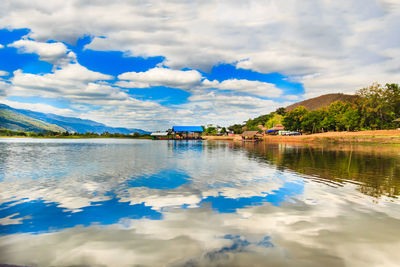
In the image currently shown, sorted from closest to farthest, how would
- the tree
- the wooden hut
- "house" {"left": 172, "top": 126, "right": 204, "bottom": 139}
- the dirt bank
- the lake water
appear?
the lake water
the dirt bank
the tree
the wooden hut
"house" {"left": 172, "top": 126, "right": 204, "bottom": 139}

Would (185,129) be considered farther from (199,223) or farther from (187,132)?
(199,223)

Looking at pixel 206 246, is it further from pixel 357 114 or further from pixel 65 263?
pixel 357 114

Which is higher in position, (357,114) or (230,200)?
(357,114)

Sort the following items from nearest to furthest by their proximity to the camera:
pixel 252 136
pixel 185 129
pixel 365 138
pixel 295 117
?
1. pixel 365 138
2. pixel 295 117
3. pixel 252 136
4. pixel 185 129

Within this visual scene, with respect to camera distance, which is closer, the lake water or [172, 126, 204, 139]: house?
the lake water

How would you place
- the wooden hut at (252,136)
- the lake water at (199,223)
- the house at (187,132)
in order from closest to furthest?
the lake water at (199,223) → the wooden hut at (252,136) → the house at (187,132)

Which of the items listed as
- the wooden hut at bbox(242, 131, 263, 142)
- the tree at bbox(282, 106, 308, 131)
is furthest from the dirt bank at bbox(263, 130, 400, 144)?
the wooden hut at bbox(242, 131, 263, 142)

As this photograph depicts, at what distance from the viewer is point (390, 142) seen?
2685 inches

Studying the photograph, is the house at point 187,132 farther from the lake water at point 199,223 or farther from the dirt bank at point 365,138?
the lake water at point 199,223

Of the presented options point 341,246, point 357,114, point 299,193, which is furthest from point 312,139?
point 341,246

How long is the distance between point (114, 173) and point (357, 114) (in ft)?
371

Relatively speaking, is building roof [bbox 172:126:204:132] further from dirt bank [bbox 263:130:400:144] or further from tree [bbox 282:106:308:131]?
dirt bank [bbox 263:130:400:144]

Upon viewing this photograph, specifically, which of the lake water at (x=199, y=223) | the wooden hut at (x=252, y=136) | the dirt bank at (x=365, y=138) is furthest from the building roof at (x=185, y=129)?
the lake water at (x=199, y=223)

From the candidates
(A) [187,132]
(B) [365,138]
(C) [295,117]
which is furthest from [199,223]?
(A) [187,132]
